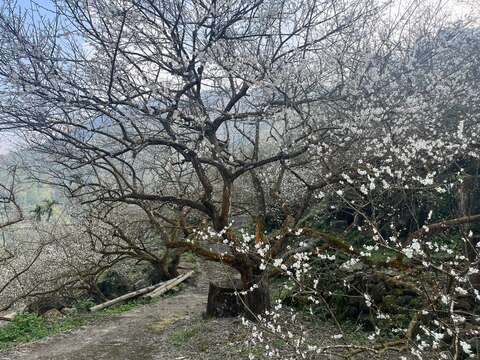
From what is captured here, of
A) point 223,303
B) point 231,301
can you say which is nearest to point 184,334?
point 223,303

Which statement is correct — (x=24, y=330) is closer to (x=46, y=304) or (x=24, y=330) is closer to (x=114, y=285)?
(x=46, y=304)

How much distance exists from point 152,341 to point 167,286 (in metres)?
5.52

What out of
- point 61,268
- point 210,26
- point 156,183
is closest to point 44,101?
point 210,26

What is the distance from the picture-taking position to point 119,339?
314 inches

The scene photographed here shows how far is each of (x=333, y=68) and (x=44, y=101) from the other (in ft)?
18.3

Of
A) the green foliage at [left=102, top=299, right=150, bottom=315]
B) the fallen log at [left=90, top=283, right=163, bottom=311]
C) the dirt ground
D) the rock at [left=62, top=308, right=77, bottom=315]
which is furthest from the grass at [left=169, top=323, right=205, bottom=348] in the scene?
the rock at [left=62, top=308, right=77, bottom=315]

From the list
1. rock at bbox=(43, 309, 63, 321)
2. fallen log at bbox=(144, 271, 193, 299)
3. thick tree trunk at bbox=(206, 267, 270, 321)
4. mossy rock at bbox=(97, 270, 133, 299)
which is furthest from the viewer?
mossy rock at bbox=(97, 270, 133, 299)

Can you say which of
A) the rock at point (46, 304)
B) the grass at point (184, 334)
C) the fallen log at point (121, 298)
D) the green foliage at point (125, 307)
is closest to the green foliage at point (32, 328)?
the green foliage at point (125, 307)

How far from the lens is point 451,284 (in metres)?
4.59

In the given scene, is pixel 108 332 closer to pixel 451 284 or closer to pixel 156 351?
pixel 156 351

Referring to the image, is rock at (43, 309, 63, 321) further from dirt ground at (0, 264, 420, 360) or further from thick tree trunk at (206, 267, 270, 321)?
thick tree trunk at (206, 267, 270, 321)

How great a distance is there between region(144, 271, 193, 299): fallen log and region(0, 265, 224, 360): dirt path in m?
1.61

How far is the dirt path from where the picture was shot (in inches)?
283

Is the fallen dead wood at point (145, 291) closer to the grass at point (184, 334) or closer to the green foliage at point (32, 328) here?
the green foliage at point (32, 328)
